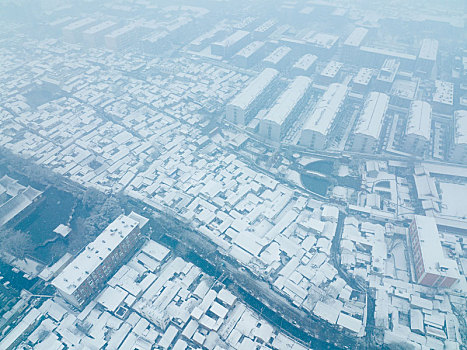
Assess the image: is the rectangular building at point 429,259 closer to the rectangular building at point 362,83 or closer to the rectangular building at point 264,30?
the rectangular building at point 362,83

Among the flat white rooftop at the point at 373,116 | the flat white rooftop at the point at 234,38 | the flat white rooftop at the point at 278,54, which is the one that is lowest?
the flat white rooftop at the point at 373,116

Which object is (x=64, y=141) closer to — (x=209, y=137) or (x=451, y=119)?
(x=209, y=137)

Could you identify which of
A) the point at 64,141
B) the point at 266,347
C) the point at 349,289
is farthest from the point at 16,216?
the point at 349,289

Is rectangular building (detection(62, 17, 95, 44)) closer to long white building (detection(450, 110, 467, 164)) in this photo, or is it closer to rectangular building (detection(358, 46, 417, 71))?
rectangular building (detection(358, 46, 417, 71))

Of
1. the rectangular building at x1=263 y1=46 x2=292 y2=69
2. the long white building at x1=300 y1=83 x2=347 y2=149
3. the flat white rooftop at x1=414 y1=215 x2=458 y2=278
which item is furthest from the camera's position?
the rectangular building at x1=263 y1=46 x2=292 y2=69

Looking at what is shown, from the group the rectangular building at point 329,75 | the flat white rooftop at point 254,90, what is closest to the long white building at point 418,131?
the rectangular building at point 329,75

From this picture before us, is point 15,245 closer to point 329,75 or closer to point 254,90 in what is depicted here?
point 254,90

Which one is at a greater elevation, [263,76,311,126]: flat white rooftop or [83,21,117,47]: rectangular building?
[83,21,117,47]: rectangular building

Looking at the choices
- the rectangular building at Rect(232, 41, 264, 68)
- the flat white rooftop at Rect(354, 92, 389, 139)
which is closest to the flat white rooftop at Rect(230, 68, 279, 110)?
the rectangular building at Rect(232, 41, 264, 68)
